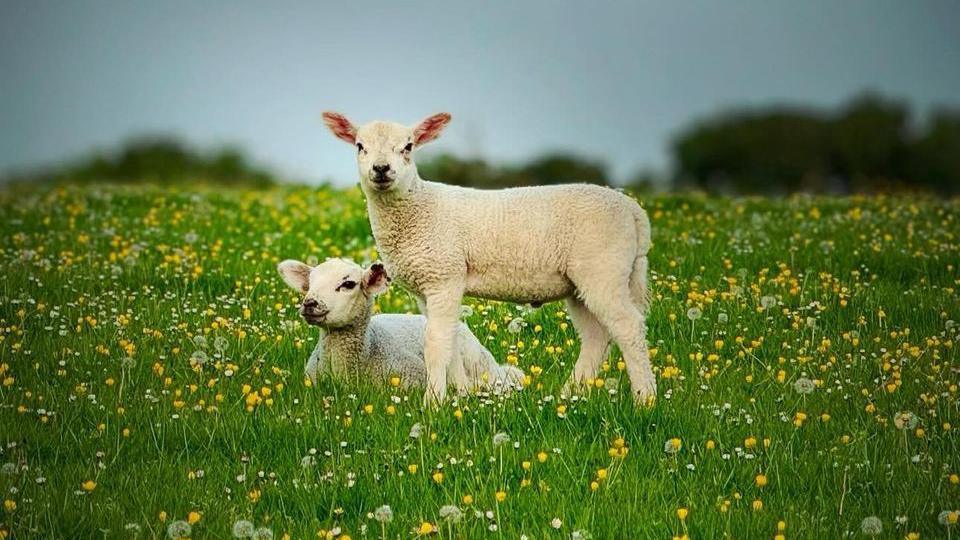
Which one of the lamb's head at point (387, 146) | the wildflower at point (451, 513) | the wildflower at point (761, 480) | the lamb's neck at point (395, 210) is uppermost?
the lamb's head at point (387, 146)

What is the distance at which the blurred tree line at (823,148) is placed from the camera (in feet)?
141

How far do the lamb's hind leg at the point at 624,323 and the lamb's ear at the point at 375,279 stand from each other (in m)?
1.53

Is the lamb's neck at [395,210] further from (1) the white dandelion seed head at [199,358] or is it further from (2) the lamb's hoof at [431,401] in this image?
(1) the white dandelion seed head at [199,358]

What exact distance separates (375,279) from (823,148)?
37.8 m

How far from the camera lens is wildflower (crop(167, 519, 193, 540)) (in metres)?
7.04

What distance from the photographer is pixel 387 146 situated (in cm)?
926

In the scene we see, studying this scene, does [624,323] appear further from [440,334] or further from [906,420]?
[906,420]

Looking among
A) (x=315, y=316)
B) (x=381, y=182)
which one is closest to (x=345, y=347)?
(x=315, y=316)

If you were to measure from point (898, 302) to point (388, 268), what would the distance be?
5389 mm

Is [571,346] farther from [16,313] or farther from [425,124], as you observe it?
[16,313]

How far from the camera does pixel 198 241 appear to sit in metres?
16.3

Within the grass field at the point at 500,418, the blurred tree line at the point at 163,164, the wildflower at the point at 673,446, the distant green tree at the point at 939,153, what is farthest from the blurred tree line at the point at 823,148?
the wildflower at the point at 673,446

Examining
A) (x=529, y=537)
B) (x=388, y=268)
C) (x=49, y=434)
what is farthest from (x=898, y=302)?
(x=49, y=434)

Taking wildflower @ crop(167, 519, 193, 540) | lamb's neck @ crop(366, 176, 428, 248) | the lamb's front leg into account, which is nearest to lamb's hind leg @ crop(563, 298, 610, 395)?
the lamb's front leg
